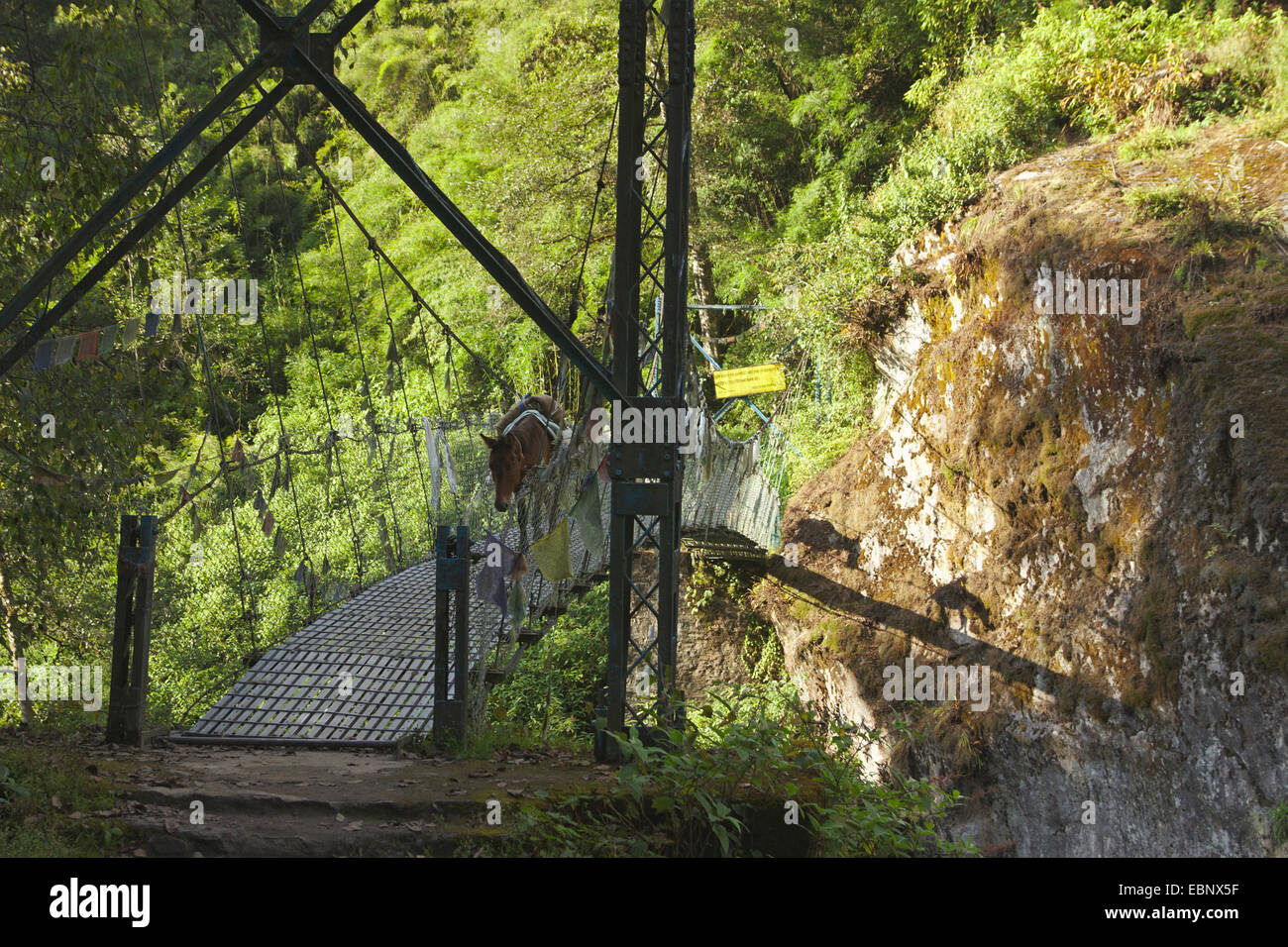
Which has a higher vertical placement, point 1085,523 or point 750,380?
point 750,380

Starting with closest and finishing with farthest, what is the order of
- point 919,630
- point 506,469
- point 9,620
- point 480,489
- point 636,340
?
1. point 636,340
2. point 506,469
3. point 9,620
4. point 480,489
5. point 919,630

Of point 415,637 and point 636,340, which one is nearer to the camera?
point 636,340

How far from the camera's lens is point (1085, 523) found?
23.3ft

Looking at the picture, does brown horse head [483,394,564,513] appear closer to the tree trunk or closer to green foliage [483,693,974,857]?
green foliage [483,693,974,857]

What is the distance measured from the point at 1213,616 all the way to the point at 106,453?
595 cm

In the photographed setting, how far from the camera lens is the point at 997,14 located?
38.7 ft

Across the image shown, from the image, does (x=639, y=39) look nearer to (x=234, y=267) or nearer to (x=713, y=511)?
(x=713, y=511)

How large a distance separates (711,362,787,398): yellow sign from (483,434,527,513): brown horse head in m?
5.26

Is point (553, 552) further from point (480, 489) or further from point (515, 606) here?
point (480, 489)

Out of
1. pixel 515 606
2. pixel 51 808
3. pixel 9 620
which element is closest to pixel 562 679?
pixel 9 620

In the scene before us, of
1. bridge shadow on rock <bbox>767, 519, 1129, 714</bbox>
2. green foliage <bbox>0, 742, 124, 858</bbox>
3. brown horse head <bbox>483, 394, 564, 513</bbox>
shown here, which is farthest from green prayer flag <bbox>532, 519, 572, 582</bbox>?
bridge shadow on rock <bbox>767, 519, 1129, 714</bbox>

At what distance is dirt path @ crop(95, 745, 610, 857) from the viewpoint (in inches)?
117

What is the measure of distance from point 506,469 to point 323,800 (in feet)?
10.1
